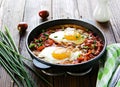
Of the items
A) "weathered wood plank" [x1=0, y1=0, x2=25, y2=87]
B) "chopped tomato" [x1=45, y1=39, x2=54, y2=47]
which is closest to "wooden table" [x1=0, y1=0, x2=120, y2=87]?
"weathered wood plank" [x1=0, y1=0, x2=25, y2=87]

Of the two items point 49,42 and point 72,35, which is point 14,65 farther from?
point 72,35

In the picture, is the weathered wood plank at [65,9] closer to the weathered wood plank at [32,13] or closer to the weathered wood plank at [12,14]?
the weathered wood plank at [32,13]

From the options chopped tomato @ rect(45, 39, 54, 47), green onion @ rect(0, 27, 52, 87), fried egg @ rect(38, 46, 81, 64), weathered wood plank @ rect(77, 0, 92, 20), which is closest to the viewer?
green onion @ rect(0, 27, 52, 87)

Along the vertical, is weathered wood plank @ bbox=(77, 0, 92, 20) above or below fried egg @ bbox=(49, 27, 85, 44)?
above

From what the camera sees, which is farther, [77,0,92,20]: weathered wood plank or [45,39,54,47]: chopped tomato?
[77,0,92,20]: weathered wood plank

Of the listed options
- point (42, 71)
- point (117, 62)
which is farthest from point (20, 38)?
point (117, 62)

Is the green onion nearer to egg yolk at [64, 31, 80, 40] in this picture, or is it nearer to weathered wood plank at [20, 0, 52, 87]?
weathered wood plank at [20, 0, 52, 87]
